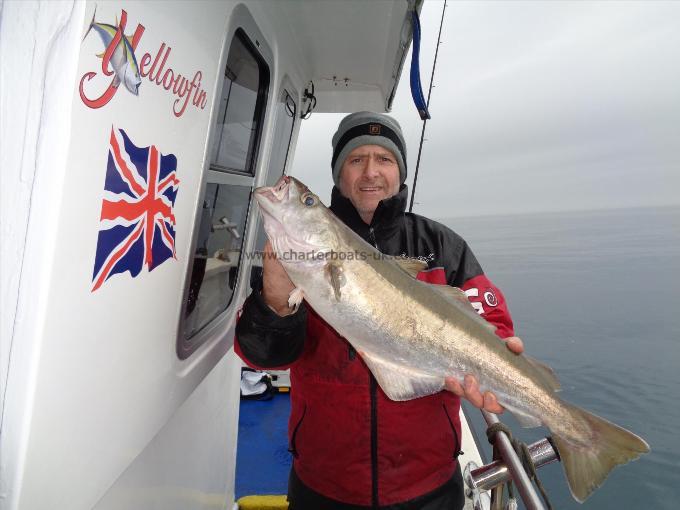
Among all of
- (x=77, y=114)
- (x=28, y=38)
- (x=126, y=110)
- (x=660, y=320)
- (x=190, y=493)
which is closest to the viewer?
(x=28, y=38)

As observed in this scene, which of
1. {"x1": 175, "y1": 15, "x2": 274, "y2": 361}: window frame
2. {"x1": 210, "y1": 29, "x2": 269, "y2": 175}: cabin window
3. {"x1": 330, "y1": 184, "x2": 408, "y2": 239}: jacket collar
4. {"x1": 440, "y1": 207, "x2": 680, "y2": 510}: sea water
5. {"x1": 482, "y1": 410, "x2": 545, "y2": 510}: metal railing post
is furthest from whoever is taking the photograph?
{"x1": 440, "y1": 207, "x2": 680, "y2": 510}: sea water

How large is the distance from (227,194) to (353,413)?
70.2 inches

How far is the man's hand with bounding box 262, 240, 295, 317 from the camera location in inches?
90.2

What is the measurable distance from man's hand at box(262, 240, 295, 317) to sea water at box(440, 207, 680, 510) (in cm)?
551

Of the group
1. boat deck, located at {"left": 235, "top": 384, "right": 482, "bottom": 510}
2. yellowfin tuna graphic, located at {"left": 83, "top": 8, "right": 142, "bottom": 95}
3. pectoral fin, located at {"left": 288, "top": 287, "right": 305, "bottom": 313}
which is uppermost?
yellowfin tuna graphic, located at {"left": 83, "top": 8, "right": 142, "bottom": 95}

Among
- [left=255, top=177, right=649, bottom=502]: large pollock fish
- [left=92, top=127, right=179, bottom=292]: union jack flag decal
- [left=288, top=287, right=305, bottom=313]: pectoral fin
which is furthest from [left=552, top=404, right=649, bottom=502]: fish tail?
[left=92, top=127, right=179, bottom=292]: union jack flag decal

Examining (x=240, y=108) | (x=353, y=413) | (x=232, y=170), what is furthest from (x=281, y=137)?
(x=353, y=413)

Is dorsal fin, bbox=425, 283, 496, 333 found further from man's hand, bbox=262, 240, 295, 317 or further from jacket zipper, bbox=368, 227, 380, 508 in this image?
man's hand, bbox=262, 240, 295, 317

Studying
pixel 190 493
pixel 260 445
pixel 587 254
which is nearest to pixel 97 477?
pixel 190 493

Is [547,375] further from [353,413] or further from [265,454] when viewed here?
[265,454]

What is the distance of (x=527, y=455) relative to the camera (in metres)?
2.23

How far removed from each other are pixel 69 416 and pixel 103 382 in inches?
7.5

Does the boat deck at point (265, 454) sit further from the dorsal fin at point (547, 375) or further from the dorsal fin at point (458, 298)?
the dorsal fin at point (458, 298)

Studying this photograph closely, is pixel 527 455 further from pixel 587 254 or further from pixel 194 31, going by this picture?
pixel 587 254
